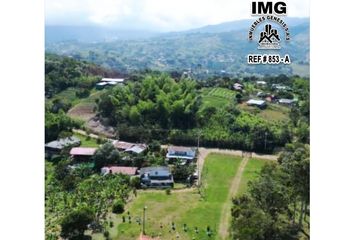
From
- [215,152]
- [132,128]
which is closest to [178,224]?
[215,152]

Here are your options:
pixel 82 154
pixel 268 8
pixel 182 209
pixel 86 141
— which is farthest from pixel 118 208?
pixel 268 8

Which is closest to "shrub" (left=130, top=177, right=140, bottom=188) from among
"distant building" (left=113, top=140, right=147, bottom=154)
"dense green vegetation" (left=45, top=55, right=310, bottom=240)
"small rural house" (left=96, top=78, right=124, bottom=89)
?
"dense green vegetation" (left=45, top=55, right=310, bottom=240)

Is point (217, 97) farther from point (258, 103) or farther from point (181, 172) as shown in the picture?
point (181, 172)

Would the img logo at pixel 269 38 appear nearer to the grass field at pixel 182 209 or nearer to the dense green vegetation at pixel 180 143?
the dense green vegetation at pixel 180 143

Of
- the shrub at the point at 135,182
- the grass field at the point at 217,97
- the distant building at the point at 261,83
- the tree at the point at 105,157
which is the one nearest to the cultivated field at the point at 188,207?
the shrub at the point at 135,182

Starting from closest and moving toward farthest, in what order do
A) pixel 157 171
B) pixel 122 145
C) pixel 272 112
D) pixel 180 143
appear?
pixel 157 171 < pixel 122 145 < pixel 180 143 < pixel 272 112

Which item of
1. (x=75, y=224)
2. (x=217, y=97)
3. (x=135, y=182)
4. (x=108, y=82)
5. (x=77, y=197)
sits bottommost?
(x=75, y=224)

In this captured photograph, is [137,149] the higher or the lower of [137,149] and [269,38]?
the lower
